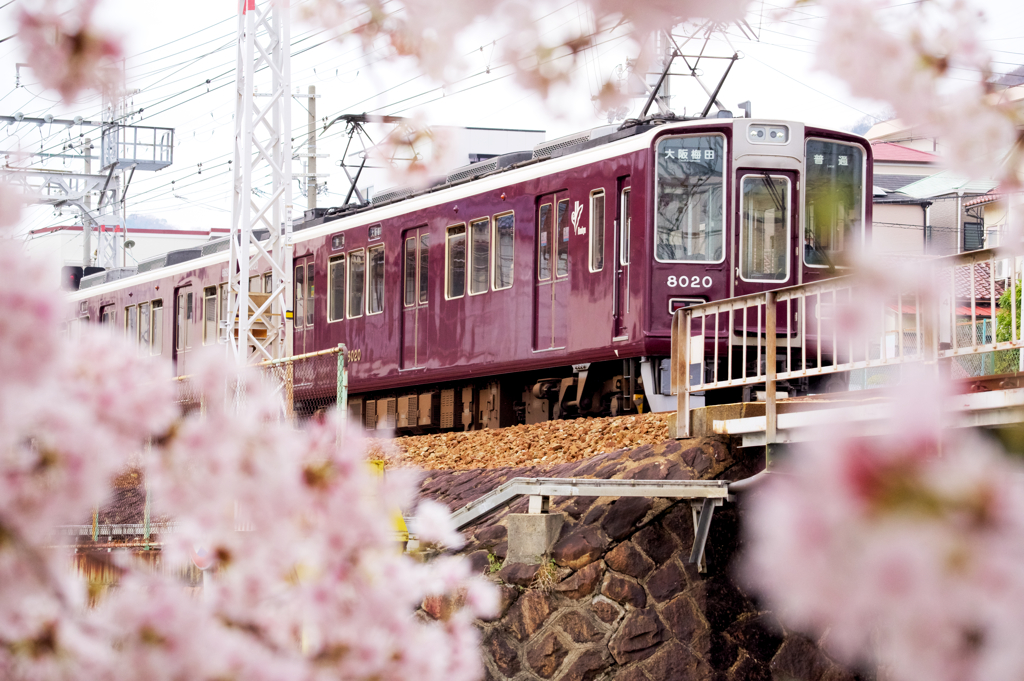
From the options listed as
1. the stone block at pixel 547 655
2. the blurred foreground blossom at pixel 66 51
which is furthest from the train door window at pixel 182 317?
the blurred foreground blossom at pixel 66 51

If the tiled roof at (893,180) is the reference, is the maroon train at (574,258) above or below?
below

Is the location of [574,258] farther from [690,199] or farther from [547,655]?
[547,655]

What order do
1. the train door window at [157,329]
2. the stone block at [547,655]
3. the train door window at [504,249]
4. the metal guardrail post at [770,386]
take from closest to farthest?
the metal guardrail post at [770,386], the stone block at [547,655], the train door window at [504,249], the train door window at [157,329]

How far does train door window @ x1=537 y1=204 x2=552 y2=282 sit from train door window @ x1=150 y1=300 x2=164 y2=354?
403 inches

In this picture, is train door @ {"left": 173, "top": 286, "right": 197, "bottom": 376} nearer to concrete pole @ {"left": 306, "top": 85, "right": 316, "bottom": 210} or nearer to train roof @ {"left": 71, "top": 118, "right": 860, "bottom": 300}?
train roof @ {"left": 71, "top": 118, "right": 860, "bottom": 300}

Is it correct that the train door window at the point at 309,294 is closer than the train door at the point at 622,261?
No

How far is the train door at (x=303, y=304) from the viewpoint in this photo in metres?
18.2

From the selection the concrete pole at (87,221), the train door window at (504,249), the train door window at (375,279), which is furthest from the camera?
the concrete pole at (87,221)

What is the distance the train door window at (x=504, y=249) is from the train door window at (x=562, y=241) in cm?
77

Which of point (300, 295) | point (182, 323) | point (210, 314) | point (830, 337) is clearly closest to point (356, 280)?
point (300, 295)

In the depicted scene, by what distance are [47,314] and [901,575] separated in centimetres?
136

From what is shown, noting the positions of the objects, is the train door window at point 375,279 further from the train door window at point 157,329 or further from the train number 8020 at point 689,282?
the train door window at point 157,329

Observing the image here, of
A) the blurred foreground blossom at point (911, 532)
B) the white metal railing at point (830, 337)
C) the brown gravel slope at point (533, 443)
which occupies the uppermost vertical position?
the white metal railing at point (830, 337)

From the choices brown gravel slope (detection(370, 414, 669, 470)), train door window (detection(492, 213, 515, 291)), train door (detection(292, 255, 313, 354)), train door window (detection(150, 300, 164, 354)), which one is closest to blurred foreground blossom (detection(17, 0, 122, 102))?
brown gravel slope (detection(370, 414, 669, 470))
